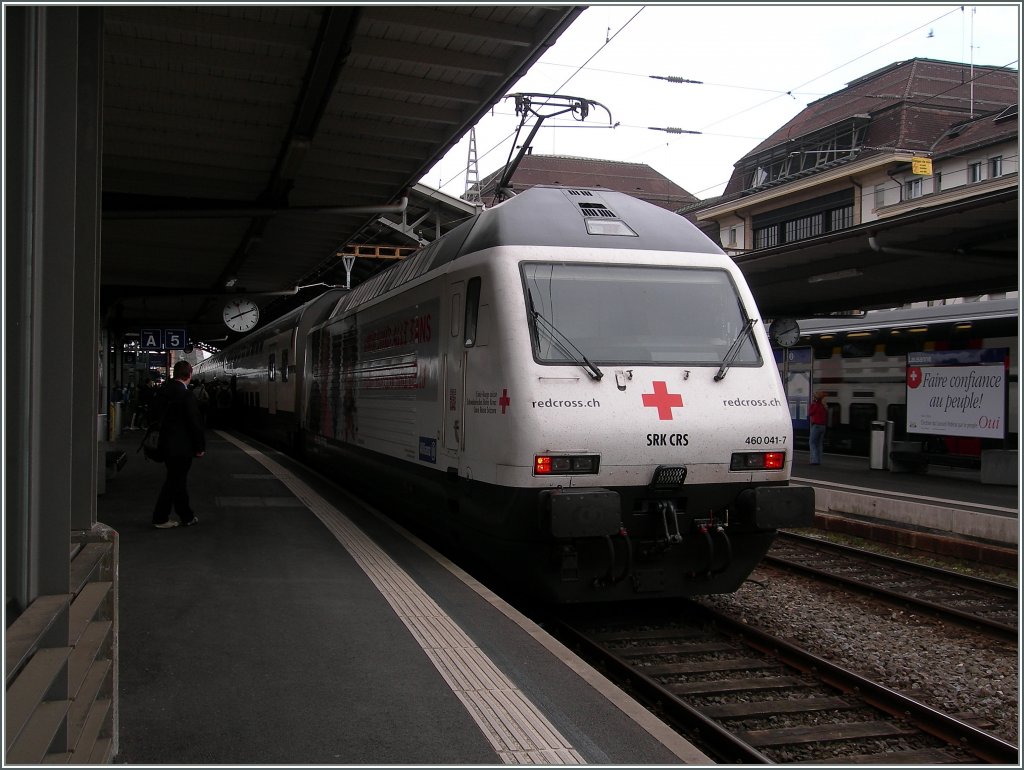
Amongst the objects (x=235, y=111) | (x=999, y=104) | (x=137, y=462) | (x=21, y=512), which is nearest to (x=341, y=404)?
(x=235, y=111)

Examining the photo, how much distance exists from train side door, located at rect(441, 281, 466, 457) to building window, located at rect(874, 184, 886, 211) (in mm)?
32381

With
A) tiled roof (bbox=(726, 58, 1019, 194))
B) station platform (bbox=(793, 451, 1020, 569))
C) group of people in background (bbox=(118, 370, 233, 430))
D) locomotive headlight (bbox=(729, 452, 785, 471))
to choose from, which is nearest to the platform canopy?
locomotive headlight (bbox=(729, 452, 785, 471))

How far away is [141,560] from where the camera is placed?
7.33 metres

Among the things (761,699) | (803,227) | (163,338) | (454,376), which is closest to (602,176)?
(803,227)

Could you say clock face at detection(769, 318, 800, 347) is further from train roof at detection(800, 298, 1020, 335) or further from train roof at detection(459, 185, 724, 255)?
train roof at detection(459, 185, 724, 255)

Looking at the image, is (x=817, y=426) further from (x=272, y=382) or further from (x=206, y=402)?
(x=206, y=402)

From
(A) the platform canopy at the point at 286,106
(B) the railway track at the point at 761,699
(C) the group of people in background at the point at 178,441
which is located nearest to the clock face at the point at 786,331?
(A) the platform canopy at the point at 286,106

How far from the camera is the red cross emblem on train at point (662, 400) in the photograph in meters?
6.62

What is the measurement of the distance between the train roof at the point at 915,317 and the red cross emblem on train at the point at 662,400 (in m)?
11.4

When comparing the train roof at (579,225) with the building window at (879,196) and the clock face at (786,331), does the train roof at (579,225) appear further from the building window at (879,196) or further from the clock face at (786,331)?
the building window at (879,196)

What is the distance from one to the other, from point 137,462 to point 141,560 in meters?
9.39

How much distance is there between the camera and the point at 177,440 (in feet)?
28.8

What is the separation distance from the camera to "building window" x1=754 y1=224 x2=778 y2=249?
41.5 metres

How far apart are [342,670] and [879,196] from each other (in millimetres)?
36168
